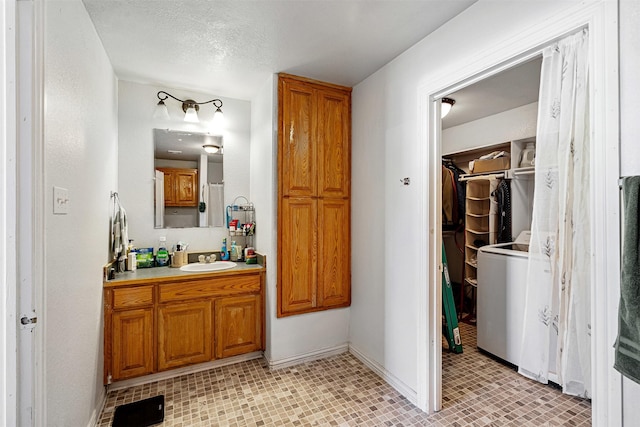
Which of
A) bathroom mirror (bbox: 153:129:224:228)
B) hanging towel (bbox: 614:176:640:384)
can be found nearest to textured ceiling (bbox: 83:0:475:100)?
bathroom mirror (bbox: 153:129:224:228)

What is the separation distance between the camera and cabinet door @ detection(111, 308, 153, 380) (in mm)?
2195

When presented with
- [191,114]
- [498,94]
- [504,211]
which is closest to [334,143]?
[191,114]

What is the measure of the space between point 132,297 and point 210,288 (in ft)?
1.81

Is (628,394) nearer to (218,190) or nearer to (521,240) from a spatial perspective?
(521,240)

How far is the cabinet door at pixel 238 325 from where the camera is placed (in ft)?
8.29

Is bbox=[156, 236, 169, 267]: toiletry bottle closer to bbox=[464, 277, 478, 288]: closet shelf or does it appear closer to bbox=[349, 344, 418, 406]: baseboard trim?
bbox=[349, 344, 418, 406]: baseboard trim

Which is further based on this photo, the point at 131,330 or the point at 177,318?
the point at 177,318

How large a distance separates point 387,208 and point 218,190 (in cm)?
172

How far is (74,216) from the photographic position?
1.52 m

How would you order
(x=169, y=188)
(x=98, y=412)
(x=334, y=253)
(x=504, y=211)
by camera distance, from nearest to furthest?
(x=98, y=412), (x=334, y=253), (x=169, y=188), (x=504, y=211)

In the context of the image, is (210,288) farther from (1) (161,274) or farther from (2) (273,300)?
(2) (273,300)

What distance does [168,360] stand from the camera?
2.36m

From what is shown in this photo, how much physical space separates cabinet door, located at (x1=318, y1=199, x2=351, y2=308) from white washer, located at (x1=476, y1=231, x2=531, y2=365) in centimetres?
123

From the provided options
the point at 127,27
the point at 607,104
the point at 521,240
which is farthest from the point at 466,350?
the point at 127,27
